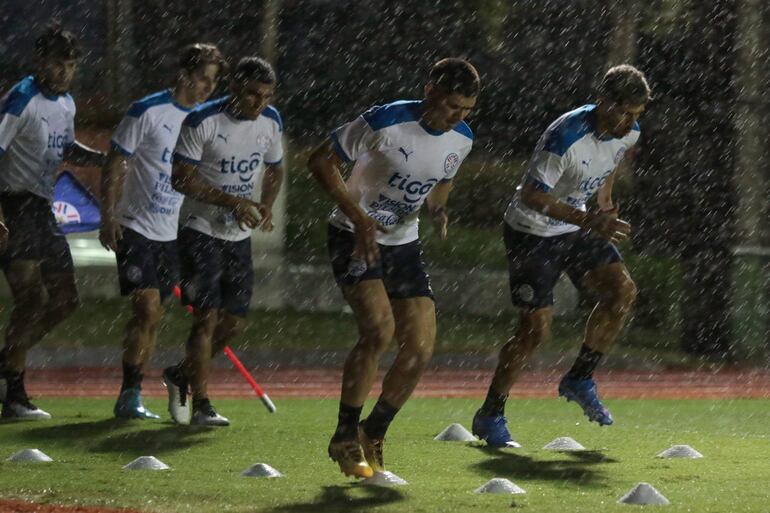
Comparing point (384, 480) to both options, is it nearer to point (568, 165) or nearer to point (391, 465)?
point (391, 465)

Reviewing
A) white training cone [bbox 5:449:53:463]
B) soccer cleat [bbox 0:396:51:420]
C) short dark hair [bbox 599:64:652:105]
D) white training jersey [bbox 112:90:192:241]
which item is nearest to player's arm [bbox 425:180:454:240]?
short dark hair [bbox 599:64:652:105]

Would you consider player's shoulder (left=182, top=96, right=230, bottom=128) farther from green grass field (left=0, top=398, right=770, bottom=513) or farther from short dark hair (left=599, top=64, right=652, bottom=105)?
short dark hair (left=599, top=64, right=652, bottom=105)

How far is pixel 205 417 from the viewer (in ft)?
35.2

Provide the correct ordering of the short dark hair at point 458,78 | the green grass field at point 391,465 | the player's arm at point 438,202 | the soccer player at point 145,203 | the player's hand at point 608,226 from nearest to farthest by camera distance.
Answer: the green grass field at point 391,465 → the short dark hair at point 458,78 → the player's arm at point 438,202 → the player's hand at point 608,226 → the soccer player at point 145,203

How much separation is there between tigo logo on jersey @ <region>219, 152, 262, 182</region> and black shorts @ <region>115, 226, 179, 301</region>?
905mm

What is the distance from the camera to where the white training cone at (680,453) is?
9.27 m

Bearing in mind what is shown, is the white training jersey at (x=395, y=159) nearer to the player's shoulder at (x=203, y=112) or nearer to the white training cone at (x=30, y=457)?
the white training cone at (x=30, y=457)

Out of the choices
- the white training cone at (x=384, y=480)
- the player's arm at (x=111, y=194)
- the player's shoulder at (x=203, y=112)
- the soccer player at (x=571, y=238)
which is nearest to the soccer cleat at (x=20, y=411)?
the player's arm at (x=111, y=194)

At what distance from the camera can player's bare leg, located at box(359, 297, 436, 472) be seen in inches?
329

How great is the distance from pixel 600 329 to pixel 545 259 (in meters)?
0.54

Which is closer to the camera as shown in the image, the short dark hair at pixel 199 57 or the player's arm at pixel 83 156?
the short dark hair at pixel 199 57

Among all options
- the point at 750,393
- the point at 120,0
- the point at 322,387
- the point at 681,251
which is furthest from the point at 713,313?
the point at 120,0

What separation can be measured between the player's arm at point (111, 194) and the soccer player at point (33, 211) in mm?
364

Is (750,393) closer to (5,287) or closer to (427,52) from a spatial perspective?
(5,287)
